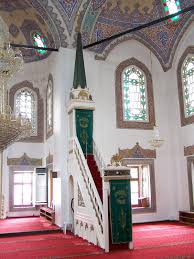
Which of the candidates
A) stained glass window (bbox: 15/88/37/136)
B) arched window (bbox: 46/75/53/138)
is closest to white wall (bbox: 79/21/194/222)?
arched window (bbox: 46/75/53/138)

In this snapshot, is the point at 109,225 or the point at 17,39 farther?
the point at 17,39

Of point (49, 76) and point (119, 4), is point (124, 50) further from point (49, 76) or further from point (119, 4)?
point (49, 76)

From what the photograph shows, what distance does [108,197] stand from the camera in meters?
6.17

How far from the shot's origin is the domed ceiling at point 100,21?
9.22 metres

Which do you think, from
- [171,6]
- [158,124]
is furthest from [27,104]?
[171,6]

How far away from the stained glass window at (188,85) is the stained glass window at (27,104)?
5.34m

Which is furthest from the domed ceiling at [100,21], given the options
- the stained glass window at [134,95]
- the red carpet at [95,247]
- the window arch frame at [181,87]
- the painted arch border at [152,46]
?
the red carpet at [95,247]

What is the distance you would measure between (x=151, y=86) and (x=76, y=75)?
2827 mm

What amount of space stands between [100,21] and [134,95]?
97.5 inches

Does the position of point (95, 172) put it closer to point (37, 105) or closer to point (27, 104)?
point (37, 105)

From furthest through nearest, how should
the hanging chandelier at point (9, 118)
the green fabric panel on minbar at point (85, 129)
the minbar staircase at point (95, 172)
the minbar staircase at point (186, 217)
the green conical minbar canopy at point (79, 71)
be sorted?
the minbar staircase at point (186, 217) → the green conical minbar canopy at point (79, 71) → the green fabric panel on minbar at point (85, 129) → the minbar staircase at point (95, 172) → the hanging chandelier at point (9, 118)

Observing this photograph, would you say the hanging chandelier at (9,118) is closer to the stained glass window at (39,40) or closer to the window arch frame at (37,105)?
the stained glass window at (39,40)

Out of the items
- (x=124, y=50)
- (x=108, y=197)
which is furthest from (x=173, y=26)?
(x=108, y=197)

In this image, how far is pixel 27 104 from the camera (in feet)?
39.5
